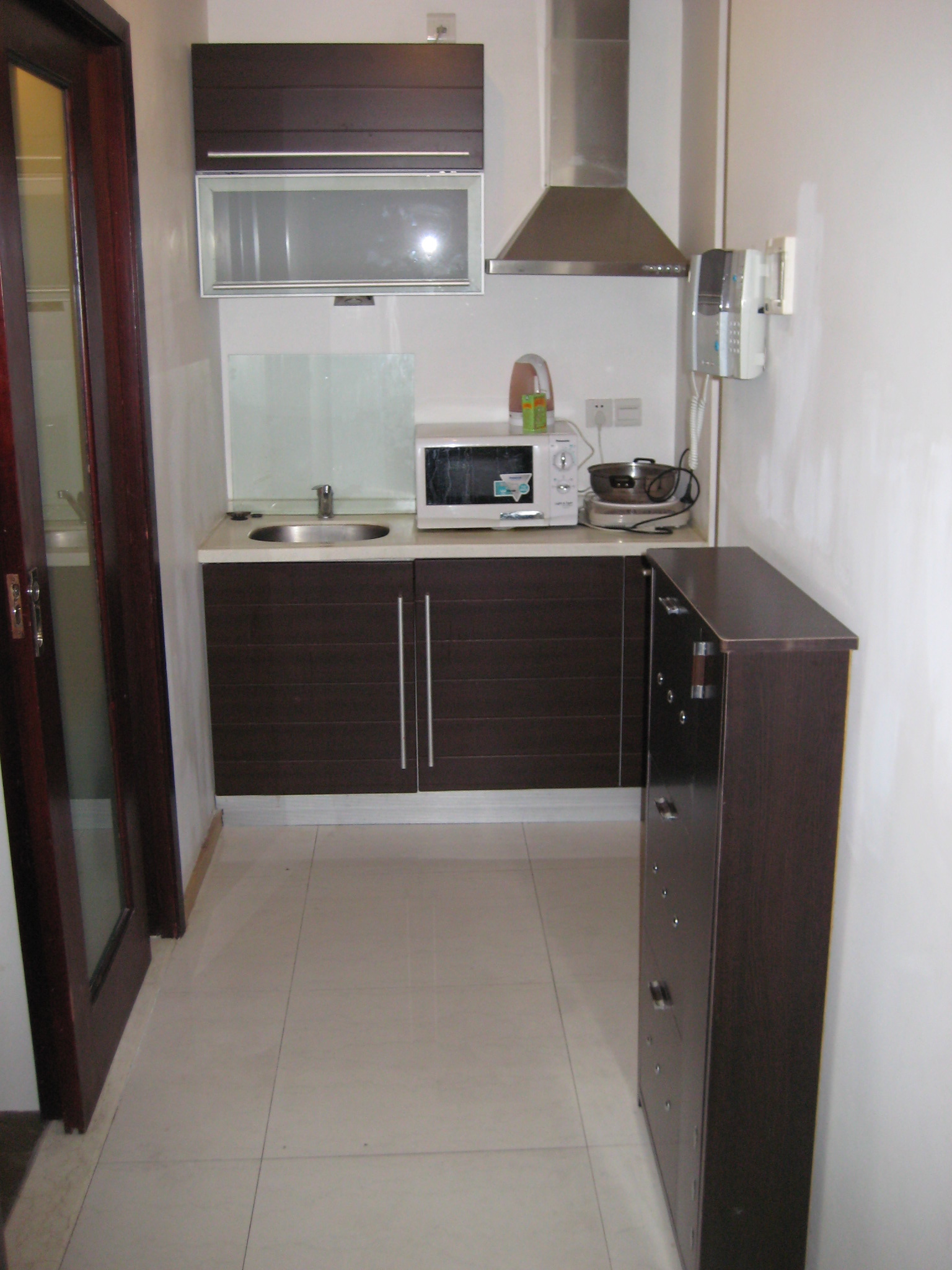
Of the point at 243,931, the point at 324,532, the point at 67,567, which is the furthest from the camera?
the point at 324,532

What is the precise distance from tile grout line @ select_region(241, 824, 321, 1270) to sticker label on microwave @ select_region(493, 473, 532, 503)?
120cm

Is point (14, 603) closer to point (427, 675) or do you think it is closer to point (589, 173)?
point (427, 675)

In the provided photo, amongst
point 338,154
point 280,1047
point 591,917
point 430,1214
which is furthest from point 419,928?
point 338,154

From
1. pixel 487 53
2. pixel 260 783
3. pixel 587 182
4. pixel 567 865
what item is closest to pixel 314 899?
pixel 260 783

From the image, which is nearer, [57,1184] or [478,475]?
[57,1184]

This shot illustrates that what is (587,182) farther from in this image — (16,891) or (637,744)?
(16,891)

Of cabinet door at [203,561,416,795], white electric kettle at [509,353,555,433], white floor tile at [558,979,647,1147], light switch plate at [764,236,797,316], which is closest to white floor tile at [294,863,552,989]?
white floor tile at [558,979,647,1147]

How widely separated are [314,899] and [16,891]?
1172 mm

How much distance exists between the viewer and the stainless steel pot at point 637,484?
11.8 ft

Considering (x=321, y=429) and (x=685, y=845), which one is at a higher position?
(x=321, y=429)

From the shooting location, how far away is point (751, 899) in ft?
5.52

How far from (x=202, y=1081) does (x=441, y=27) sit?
3.06 meters

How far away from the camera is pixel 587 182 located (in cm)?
351

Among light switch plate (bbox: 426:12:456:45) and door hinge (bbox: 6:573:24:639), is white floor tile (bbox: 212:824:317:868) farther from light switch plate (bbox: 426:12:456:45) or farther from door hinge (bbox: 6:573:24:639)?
light switch plate (bbox: 426:12:456:45)
